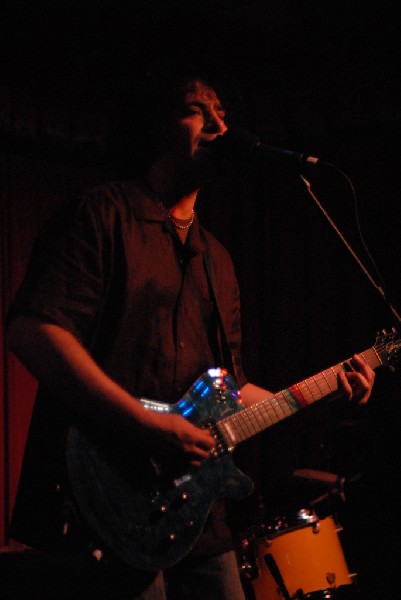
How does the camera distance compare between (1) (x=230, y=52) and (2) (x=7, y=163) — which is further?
(1) (x=230, y=52)

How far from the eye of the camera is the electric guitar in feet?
5.86

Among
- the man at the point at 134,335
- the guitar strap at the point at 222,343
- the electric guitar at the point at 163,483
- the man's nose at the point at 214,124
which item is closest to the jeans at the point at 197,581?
the man at the point at 134,335

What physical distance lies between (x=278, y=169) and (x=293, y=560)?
2.22 m

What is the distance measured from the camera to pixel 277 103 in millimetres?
4910

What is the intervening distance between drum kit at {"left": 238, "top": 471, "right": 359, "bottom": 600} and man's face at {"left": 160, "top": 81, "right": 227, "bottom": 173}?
1779mm

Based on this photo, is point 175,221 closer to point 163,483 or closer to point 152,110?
point 152,110

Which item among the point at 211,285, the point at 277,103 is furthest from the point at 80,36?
the point at 211,285

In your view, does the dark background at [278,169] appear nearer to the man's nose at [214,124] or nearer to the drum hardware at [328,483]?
the drum hardware at [328,483]

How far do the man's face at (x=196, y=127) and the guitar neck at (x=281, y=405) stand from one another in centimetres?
77

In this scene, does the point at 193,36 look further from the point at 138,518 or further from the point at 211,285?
the point at 138,518

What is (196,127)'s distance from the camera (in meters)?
2.38

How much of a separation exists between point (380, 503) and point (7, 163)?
3092 millimetres

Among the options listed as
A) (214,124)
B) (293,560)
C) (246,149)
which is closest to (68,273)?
(246,149)

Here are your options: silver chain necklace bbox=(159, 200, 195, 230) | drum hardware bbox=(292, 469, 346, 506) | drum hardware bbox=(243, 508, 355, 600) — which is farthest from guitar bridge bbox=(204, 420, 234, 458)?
drum hardware bbox=(292, 469, 346, 506)
